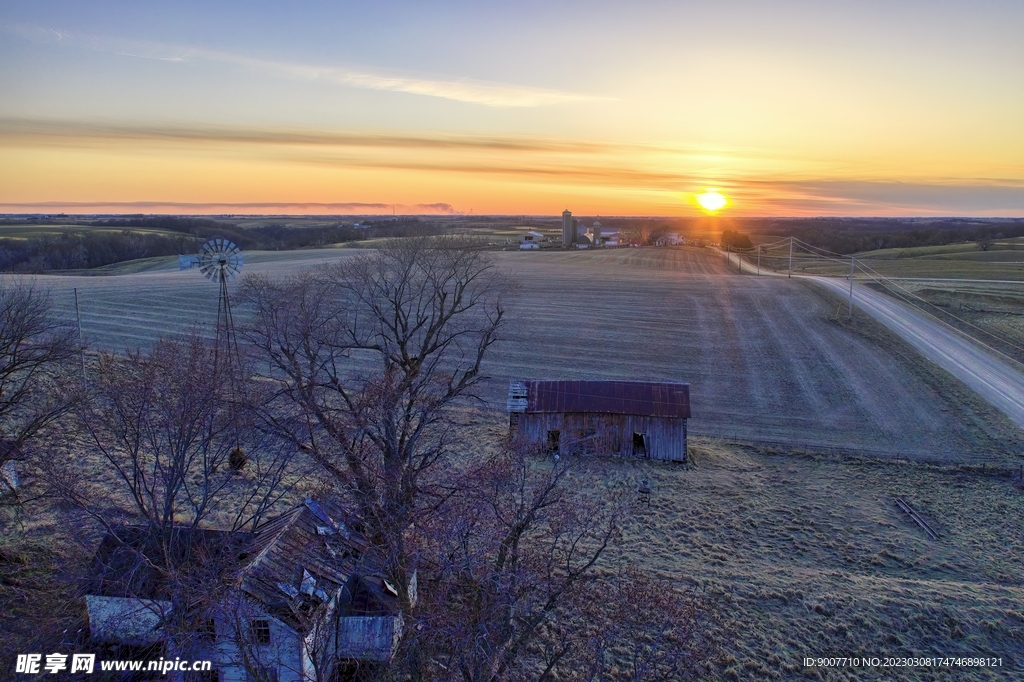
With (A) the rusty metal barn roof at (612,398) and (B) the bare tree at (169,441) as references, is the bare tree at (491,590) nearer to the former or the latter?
(B) the bare tree at (169,441)

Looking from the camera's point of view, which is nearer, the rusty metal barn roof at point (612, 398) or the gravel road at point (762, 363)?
the rusty metal barn roof at point (612, 398)

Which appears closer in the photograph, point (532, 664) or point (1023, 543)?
point (532, 664)

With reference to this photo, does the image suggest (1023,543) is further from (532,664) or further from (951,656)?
(532,664)

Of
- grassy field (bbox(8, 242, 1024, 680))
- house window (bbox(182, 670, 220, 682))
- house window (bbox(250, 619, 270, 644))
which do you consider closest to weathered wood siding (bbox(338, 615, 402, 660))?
house window (bbox(250, 619, 270, 644))

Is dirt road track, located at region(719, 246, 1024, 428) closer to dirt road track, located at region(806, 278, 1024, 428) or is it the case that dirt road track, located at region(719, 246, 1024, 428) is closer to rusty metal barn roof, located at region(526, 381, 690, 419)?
dirt road track, located at region(806, 278, 1024, 428)

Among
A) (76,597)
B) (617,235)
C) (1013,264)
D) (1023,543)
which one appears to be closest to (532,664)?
(76,597)

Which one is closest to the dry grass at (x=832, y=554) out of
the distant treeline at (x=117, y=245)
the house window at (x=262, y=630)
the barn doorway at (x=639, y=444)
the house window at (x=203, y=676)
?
the barn doorway at (x=639, y=444)
